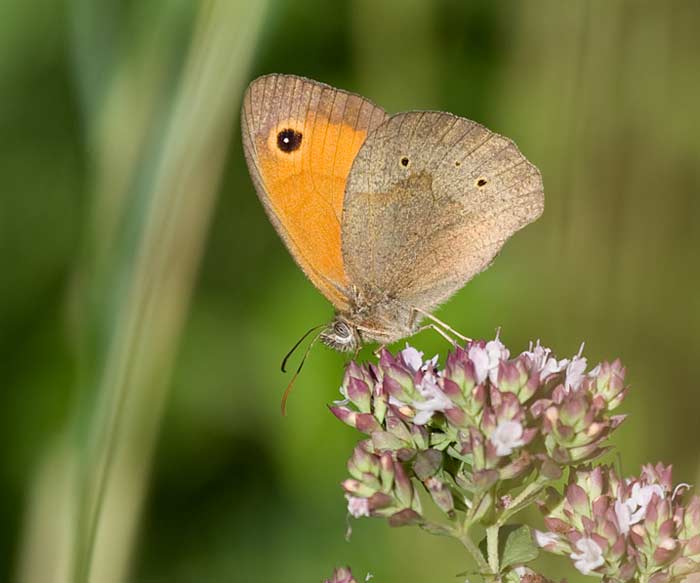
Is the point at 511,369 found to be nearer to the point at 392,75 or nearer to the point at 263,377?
the point at 263,377

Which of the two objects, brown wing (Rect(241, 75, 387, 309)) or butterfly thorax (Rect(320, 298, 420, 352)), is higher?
brown wing (Rect(241, 75, 387, 309))

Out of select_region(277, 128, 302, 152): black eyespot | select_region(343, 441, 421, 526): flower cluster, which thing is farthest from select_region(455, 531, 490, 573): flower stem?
select_region(277, 128, 302, 152): black eyespot

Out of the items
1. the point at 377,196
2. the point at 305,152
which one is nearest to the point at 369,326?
the point at 377,196

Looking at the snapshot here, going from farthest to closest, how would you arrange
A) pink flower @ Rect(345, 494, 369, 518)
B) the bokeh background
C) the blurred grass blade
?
the bokeh background, the blurred grass blade, pink flower @ Rect(345, 494, 369, 518)

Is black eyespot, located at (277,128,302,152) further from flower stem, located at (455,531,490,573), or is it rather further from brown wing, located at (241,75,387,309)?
flower stem, located at (455,531,490,573)

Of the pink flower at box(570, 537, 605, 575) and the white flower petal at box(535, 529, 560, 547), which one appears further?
the white flower petal at box(535, 529, 560, 547)

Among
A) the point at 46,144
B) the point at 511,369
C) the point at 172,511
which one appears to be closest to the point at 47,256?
the point at 46,144

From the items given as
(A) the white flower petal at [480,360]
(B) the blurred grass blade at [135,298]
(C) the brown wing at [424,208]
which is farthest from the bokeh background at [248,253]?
(A) the white flower petal at [480,360]
